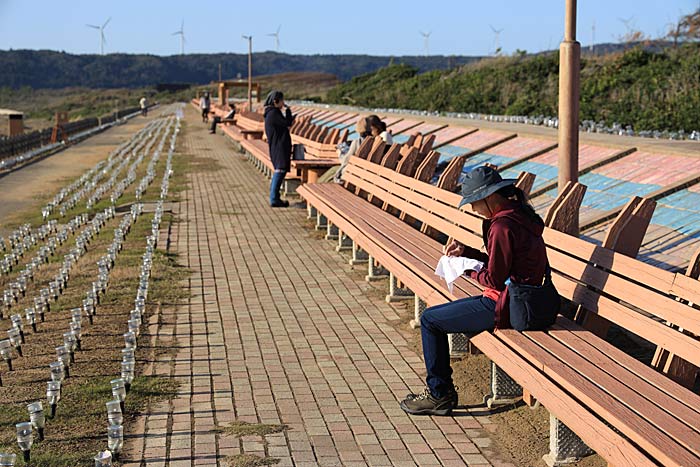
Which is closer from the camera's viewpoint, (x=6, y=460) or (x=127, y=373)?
(x=6, y=460)

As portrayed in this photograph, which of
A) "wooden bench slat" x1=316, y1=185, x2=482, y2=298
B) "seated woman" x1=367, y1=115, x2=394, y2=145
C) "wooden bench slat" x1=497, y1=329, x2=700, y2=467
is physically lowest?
"wooden bench slat" x1=316, y1=185, x2=482, y2=298

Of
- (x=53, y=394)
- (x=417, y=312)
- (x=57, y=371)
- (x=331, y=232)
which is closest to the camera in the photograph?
(x=53, y=394)

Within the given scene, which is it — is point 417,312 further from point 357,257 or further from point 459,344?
point 357,257

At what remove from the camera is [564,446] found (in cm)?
457

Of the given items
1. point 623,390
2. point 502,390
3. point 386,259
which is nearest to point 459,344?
point 502,390

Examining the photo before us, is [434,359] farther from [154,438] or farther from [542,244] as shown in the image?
[154,438]

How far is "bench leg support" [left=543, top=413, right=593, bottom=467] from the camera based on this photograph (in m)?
4.55

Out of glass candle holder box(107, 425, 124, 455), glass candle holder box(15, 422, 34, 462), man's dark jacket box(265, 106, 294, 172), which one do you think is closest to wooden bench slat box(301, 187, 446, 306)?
glass candle holder box(107, 425, 124, 455)

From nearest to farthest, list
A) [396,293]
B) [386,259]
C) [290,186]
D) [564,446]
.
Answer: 1. [564,446]
2. [386,259]
3. [396,293]
4. [290,186]

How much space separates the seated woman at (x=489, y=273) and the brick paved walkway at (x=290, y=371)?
6.9 inches

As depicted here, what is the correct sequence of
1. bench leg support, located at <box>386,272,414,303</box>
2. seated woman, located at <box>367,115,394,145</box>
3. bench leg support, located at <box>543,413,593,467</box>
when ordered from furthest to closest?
seated woman, located at <box>367,115,394,145</box>
bench leg support, located at <box>386,272,414,303</box>
bench leg support, located at <box>543,413,593,467</box>

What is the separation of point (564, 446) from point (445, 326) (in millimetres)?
964

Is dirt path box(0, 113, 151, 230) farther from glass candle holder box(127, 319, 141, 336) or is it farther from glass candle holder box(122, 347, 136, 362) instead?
glass candle holder box(122, 347, 136, 362)

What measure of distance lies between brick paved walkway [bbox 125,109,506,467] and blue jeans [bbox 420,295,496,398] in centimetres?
22
